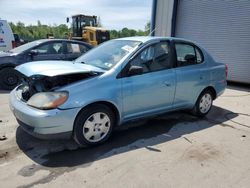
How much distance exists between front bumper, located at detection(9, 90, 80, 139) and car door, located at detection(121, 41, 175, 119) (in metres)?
0.96

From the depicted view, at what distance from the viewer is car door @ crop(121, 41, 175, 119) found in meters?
4.38

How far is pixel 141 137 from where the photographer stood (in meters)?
4.69

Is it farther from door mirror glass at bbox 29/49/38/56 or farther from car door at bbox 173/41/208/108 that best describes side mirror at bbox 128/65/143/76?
door mirror glass at bbox 29/49/38/56

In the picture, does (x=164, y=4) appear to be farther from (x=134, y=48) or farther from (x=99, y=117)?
(x=99, y=117)

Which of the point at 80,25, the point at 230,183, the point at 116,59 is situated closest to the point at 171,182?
the point at 230,183

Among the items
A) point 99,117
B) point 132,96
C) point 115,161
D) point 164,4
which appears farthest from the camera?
point 164,4

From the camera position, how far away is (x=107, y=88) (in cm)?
408

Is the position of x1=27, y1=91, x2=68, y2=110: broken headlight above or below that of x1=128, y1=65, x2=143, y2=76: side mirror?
below

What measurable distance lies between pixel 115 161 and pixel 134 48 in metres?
1.87

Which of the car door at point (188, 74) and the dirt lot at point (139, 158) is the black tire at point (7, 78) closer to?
the dirt lot at point (139, 158)

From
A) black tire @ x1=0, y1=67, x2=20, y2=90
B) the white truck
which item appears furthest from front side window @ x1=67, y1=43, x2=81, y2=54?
the white truck

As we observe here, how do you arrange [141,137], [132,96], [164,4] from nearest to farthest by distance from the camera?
[132,96], [141,137], [164,4]

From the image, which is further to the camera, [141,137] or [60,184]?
[141,137]

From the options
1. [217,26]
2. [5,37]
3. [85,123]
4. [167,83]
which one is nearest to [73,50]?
[5,37]
